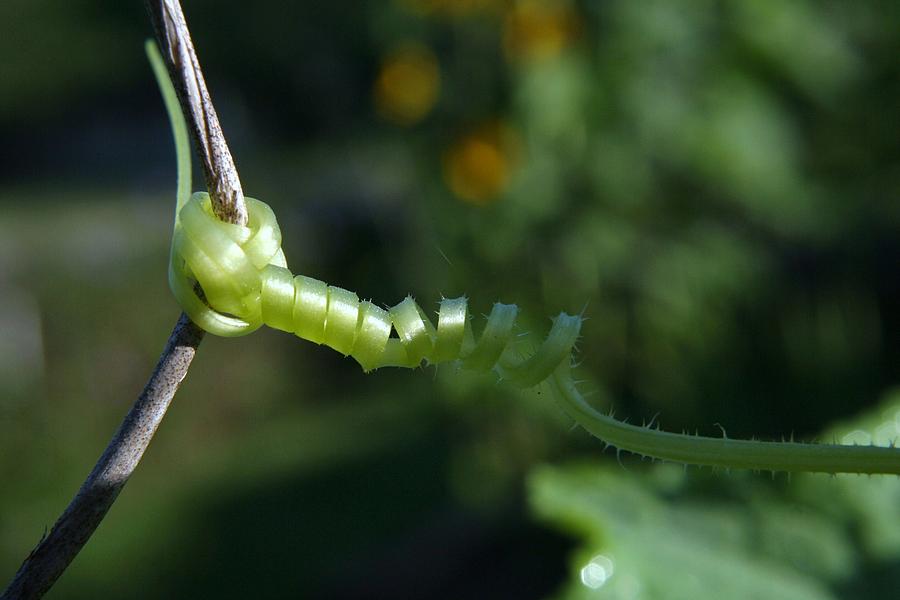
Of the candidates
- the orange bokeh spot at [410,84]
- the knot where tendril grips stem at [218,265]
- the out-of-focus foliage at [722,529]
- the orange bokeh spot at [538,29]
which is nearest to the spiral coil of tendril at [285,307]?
the knot where tendril grips stem at [218,265]

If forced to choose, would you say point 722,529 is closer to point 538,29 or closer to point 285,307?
point 285,307

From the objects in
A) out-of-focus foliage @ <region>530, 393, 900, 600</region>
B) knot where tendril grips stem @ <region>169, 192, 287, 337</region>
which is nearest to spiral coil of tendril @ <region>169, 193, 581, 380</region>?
knot where tendril grips stem @ <region>169, 192, 287, 337</region>

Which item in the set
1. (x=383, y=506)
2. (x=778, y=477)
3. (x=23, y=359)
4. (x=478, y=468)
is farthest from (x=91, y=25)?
(x=778, y=477)

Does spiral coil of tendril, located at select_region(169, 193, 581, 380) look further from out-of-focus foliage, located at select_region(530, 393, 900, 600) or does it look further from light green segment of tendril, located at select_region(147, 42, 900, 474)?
out-of-focus foliage, located at select_region(530, 393, 900, 600)

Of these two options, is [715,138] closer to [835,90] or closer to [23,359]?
[835,90]

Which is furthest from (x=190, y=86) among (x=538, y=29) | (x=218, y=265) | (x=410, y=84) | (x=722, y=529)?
(x=410, y=84)

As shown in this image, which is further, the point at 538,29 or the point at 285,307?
the point at 538,29

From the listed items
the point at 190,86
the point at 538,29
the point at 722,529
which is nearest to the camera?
the point at 190,86
